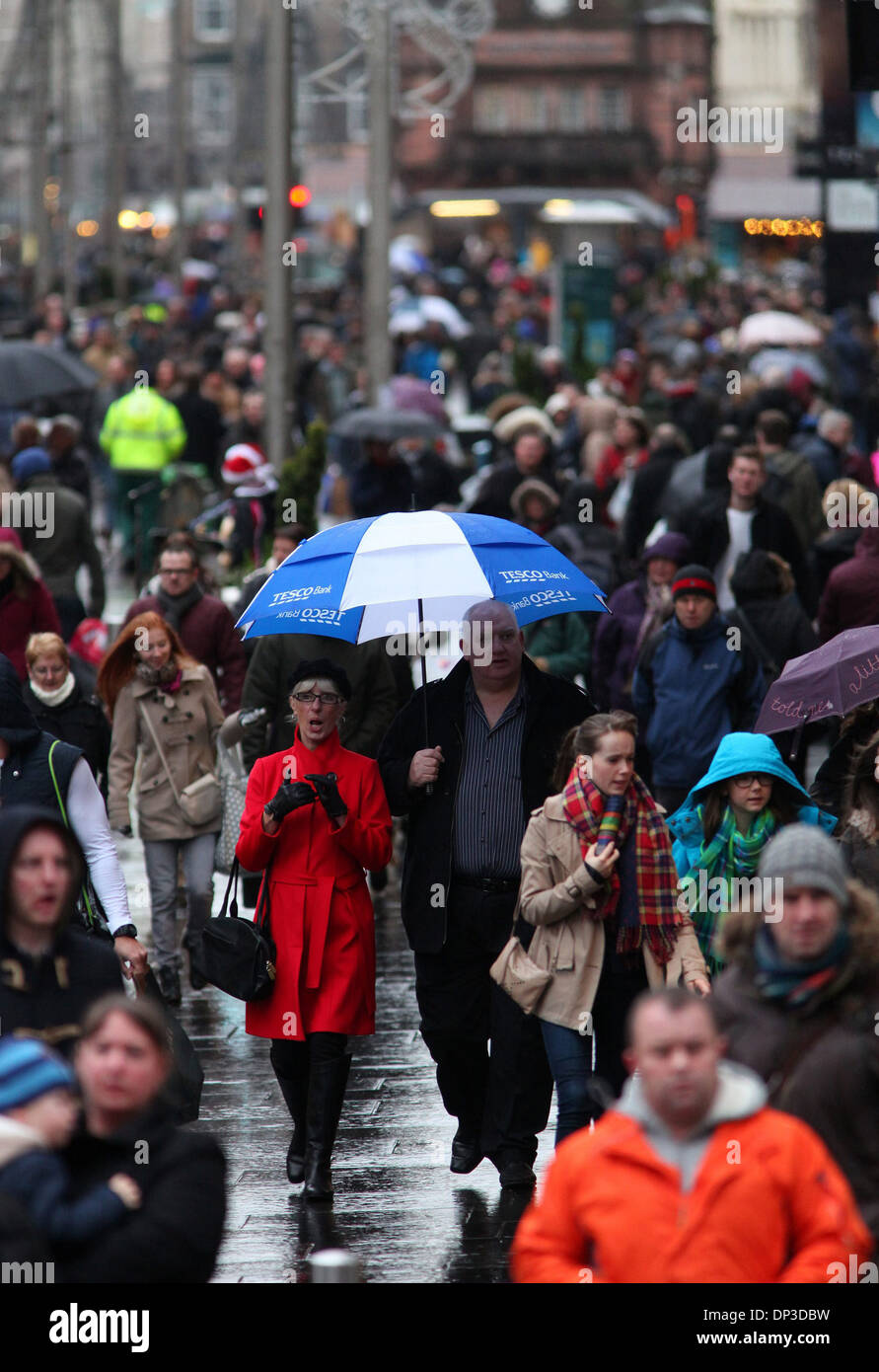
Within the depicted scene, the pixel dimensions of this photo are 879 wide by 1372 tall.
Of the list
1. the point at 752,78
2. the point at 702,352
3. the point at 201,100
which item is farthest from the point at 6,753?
the point at 752,78

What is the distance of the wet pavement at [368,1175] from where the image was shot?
292 inches

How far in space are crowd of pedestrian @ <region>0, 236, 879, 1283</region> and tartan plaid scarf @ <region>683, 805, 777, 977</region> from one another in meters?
0.01

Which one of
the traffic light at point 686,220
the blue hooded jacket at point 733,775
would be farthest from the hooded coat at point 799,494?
the traffic light at point 686,220

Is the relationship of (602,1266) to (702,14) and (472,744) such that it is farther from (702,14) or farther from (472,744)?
(702,14)

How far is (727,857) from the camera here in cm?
804

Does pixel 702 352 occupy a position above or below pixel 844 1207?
above

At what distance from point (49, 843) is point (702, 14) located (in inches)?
3984

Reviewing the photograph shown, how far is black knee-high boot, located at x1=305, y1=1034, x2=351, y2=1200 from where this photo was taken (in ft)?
26.5

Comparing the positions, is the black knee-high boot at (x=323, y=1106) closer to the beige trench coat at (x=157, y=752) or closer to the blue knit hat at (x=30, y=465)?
the beige trench coat at (x=157, y=752)

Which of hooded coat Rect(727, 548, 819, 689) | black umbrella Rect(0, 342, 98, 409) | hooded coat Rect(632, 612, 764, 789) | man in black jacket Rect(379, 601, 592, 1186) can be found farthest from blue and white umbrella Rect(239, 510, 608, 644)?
black umbrella Rect(0, 342, 98, 409)

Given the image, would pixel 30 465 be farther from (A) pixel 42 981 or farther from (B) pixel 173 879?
(A) pixel 42 981

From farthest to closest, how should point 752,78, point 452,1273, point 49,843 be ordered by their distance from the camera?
point 752,78 < point 452,1273 < point 49,843

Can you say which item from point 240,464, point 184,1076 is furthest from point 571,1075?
point 240,464

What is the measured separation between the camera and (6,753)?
7469 mm
